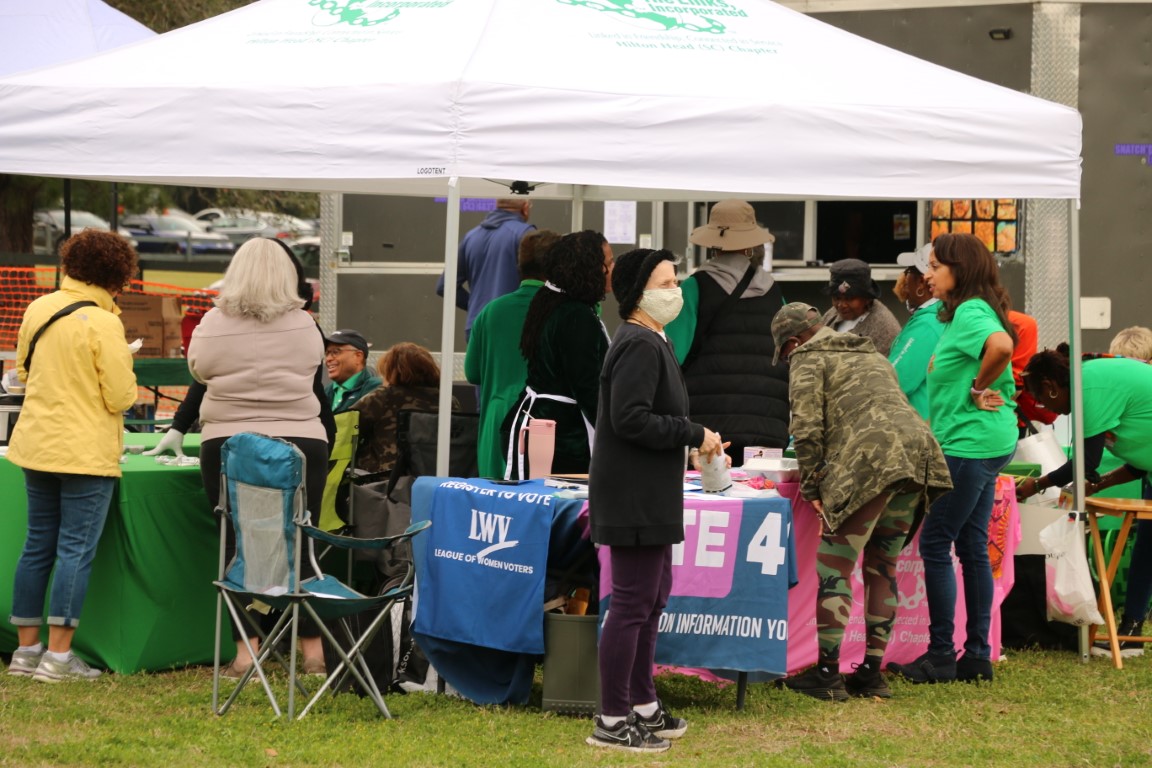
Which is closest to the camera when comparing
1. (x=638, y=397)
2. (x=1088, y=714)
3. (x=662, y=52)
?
(x=638, y=397)

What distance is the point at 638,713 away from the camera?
15.4 feet

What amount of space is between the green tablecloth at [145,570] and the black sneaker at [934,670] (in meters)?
2.73

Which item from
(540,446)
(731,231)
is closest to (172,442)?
(540,446)

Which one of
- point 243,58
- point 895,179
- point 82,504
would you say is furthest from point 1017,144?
point 82,504

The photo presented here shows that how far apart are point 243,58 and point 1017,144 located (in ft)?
9.68

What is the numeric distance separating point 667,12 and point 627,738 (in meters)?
3.00

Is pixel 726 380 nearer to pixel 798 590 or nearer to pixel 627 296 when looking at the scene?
pixel 798 590

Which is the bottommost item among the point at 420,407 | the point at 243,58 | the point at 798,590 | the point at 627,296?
the point at 798,590

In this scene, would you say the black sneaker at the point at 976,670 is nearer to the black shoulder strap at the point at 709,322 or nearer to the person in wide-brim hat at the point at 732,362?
the person in wide-brim hat at the point at 732,362

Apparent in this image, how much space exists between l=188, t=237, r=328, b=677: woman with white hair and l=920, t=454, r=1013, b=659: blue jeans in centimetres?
236

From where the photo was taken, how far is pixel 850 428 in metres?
5.18

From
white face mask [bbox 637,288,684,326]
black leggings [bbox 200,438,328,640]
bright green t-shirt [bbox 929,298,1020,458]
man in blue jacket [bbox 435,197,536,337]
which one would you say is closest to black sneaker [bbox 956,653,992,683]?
bright green t-shirt [bbox 929,298,1020,458]

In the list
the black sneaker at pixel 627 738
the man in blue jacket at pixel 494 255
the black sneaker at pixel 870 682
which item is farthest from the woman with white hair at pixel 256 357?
the man in blue jacket at pixel 494 255

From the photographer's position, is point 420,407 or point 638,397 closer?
point 638,397
